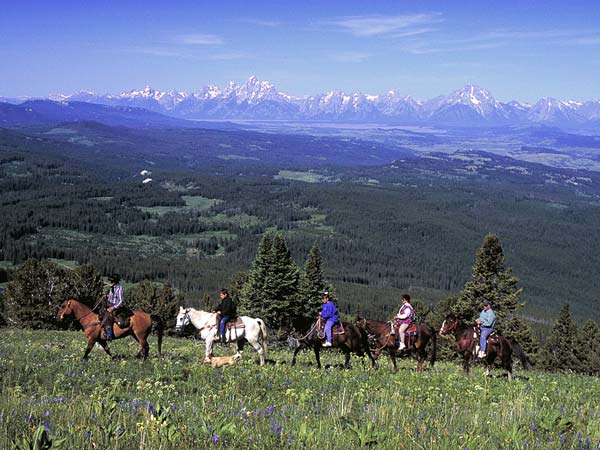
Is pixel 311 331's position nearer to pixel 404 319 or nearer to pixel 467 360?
pixel 404 319

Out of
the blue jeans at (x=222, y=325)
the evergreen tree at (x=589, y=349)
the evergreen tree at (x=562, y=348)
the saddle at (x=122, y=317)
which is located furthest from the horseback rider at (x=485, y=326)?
the evergreen tree at (x=589, y=349)

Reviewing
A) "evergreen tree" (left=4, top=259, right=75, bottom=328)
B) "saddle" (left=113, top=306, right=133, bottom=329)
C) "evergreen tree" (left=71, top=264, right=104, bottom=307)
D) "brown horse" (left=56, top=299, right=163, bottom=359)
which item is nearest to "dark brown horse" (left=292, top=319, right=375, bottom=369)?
"brown horse" (left=56, top=299, right=163, bottom=359)

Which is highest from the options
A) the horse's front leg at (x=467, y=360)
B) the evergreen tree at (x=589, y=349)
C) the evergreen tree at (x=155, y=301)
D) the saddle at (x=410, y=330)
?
the saddle at (x=410, y=330)

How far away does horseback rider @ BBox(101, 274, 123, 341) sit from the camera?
2102 centimetres

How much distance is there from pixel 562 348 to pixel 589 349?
4.06 metres

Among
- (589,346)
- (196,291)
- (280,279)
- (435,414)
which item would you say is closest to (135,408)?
(435,414)

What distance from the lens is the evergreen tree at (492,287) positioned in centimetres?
5125

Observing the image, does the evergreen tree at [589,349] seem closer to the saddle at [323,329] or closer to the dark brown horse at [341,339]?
the dark brown horse at [341,339]

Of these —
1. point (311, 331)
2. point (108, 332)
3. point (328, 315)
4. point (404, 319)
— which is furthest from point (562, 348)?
point (108, 332)

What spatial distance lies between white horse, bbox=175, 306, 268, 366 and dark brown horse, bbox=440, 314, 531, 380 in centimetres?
790

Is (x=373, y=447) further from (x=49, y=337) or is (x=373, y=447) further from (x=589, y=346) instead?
(x=589, y=346)

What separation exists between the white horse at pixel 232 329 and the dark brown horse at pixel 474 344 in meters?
7.90

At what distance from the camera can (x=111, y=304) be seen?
22047 millimetres

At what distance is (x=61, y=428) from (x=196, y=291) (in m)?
154
